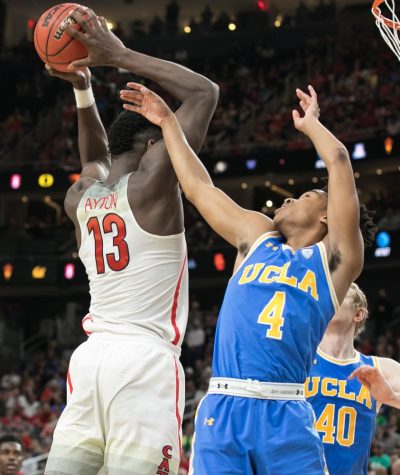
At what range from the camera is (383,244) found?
2161cm

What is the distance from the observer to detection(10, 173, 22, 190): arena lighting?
26859mm

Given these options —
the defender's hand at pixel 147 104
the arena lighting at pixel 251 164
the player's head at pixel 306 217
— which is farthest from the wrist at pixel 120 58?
the arena lighting at pixel 251 164

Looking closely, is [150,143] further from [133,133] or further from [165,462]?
[165,462]

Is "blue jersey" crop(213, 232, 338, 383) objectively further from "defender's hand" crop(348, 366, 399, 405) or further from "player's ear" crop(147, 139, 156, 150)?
"player's ear" crop(147, 139, 156, 150)

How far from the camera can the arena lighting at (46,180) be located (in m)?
26.5

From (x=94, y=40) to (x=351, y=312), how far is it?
225 centimetres

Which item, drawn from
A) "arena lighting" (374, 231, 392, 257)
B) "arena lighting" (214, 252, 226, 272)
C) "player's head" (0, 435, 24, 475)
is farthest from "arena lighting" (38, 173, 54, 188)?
"player's head" (0, 435, 24, 475)

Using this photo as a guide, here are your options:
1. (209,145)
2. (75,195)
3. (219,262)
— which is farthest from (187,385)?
(75,195)

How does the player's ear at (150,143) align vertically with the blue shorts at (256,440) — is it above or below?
above

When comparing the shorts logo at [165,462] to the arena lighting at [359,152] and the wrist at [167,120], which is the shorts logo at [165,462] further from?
the arena lighting at [359,152]

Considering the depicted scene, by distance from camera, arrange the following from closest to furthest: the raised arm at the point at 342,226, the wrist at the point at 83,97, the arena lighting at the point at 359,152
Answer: the raised arm at the point at 342,226 → the wrist at the point at 83,97 → the arena lighting at the point at 359,152

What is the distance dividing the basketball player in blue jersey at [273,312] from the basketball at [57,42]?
2.46ft

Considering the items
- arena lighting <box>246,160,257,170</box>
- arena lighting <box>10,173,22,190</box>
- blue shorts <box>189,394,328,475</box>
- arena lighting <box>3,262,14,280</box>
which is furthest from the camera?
arena lighting <box>10,173,22,190</box>

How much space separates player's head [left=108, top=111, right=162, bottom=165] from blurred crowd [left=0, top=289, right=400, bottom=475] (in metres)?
7.75
